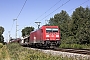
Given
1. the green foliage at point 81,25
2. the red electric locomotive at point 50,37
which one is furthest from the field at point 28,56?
the green foliage at point 81,25

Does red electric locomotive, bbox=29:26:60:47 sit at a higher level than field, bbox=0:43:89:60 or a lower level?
higher

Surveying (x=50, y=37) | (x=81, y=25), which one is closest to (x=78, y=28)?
(x=81, y=25)

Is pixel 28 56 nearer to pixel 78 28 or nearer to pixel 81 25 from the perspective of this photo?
pixel 81 25

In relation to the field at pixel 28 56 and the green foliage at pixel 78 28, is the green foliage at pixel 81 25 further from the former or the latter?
the field at pixel 28 56

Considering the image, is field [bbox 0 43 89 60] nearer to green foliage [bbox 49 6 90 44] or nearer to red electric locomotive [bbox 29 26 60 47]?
red electric locomotive [bbox 29 26 60 47]

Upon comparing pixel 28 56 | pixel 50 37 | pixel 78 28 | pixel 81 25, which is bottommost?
pixel 28 56

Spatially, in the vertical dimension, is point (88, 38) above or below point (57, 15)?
below

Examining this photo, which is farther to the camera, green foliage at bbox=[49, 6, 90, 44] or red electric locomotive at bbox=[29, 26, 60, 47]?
green foliage at bbox=[49, 6, 90, 44]

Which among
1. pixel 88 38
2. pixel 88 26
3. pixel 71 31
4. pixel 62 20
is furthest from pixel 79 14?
pixel 62 20

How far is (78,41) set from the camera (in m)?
54.8

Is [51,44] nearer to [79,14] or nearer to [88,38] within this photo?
[88,38]

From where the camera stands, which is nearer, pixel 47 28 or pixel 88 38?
pixel 47 28

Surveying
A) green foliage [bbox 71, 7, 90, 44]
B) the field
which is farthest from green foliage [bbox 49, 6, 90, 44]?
the field

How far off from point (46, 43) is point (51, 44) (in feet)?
2.55
